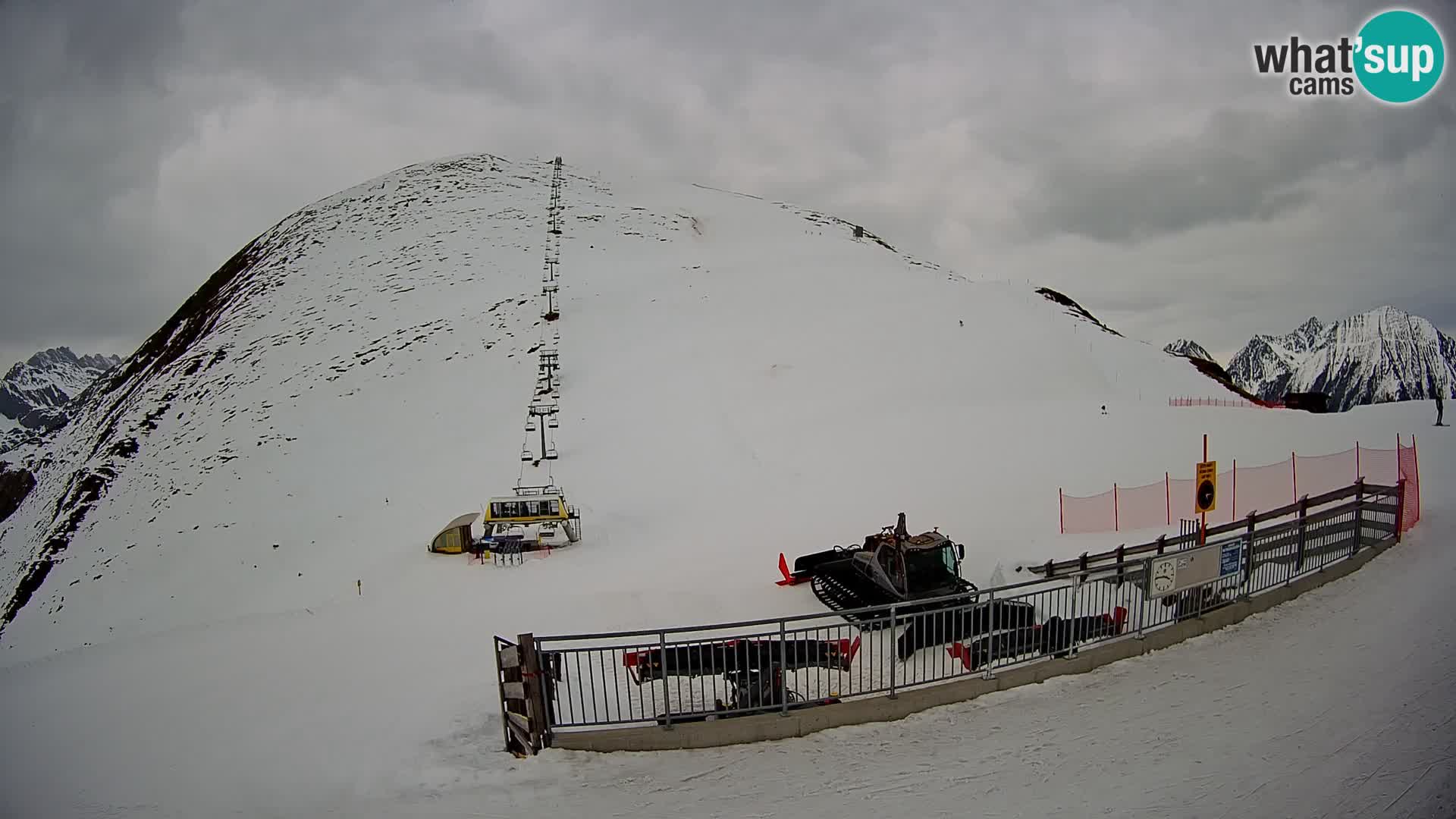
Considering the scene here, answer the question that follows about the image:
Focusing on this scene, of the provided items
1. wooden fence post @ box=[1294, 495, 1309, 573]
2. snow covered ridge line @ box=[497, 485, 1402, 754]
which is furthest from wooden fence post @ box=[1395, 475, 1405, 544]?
wooden fence post @ box=[1294, 495, 1309, 573]

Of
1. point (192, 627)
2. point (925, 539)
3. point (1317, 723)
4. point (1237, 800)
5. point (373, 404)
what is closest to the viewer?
point (1237, 800)

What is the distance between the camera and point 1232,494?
666 inches

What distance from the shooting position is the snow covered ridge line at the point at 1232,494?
1630cm

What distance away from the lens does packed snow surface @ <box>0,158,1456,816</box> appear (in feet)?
21.0

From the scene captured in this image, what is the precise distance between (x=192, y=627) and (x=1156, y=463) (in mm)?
27048

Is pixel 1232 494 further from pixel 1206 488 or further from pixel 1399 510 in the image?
pixel 1206 488

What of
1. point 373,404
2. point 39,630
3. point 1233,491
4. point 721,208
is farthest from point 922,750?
point 721,208

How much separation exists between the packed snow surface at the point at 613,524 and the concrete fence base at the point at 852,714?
190 mm

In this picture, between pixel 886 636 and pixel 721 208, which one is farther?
pixel 721 208

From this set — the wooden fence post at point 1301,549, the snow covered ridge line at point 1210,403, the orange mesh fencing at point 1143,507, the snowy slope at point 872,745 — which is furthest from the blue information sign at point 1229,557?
the snow covered ridge line at point 1210,403

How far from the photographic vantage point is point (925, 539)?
11.9 meters

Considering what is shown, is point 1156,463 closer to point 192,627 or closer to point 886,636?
point 886,636

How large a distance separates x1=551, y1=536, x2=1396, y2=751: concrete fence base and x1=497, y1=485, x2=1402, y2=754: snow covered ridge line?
0.05 feet

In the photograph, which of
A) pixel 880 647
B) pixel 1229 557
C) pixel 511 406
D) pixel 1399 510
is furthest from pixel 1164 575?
pixel 511 406
